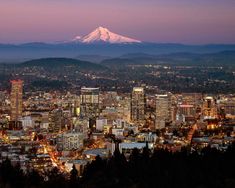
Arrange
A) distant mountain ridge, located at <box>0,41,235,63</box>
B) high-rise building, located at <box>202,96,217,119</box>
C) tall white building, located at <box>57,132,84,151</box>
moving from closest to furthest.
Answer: tall white building, located at <box>57,132,84,151</box>, high-rise building, located at <box>202,96,217,119</box>, distant mountain ridge, located at <box>0,41,235,63</box>

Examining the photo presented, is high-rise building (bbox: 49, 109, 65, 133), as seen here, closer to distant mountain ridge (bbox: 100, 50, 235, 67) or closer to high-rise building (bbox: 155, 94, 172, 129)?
high-rise building (bbox: 155, 94, 172, 129)

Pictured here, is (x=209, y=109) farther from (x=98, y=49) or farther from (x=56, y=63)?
(x=98, y=49)

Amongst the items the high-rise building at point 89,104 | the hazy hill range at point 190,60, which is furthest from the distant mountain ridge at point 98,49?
the high-rise building at point 89,104

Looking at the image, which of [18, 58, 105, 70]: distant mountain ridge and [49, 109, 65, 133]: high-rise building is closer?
[49, 109, 65, 133]: high-rise building

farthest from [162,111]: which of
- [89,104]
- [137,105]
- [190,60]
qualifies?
[190,60]

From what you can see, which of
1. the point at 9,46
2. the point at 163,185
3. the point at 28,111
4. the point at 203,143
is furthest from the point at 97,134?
the point at 9,46

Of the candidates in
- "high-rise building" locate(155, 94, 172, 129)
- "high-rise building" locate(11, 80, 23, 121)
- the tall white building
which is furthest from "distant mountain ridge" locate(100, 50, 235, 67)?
the tall white building

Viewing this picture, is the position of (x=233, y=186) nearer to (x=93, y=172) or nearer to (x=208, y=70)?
(x=93, y=172)

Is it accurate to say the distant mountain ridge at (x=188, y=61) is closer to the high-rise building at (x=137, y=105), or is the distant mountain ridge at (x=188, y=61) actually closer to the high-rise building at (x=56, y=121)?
the high-rise building at (x=137, y=105)
